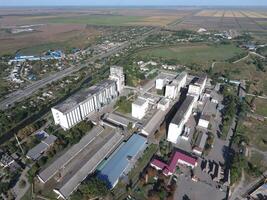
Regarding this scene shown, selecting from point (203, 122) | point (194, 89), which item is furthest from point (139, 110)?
point (194, 89)

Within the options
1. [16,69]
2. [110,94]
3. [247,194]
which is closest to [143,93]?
[110,94]

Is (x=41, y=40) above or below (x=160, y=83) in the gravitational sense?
below

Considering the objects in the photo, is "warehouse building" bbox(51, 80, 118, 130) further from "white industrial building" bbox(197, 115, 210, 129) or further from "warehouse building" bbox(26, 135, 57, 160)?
"white industrial building" bbox(197, 115, 210, 129)

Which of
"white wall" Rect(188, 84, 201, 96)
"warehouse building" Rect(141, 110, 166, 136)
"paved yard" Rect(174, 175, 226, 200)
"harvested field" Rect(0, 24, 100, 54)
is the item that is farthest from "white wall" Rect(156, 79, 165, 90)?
"harvested field" Rect(0, 24, 100, 54)

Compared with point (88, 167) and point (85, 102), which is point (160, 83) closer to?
point (85, 102)

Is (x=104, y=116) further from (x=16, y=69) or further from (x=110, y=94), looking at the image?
(x=16, y=69)

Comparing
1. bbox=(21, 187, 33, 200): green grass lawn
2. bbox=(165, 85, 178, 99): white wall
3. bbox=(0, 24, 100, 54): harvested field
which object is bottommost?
bbox=(0, 24, 100, 54): harvested field
